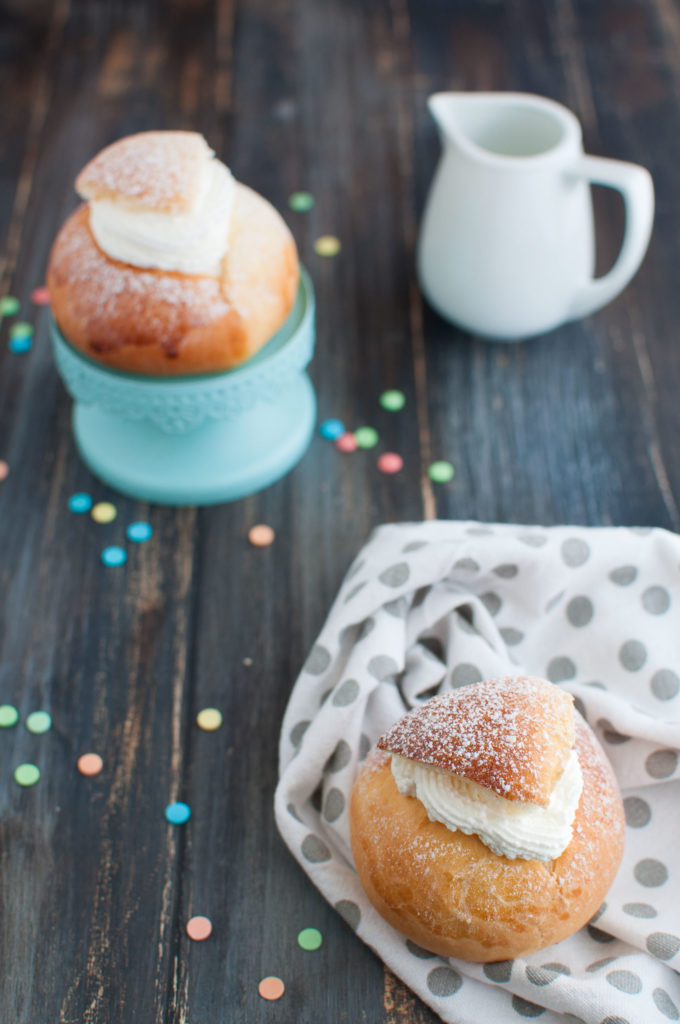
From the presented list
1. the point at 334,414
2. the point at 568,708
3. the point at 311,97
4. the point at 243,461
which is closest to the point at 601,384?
the point at 334,414

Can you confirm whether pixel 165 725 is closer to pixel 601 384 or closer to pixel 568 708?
pixel 568 708

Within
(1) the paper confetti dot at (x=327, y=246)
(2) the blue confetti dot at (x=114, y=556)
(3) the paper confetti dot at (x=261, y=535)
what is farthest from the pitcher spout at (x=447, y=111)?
(2) the blue confetti dot at (x=114, y=556)

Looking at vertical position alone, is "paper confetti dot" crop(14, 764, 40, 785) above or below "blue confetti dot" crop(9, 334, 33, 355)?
below

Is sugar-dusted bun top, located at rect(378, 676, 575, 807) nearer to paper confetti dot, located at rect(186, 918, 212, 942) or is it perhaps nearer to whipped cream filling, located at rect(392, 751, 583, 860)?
whipped cream filling, located at rect(392, 751, 583, 860)

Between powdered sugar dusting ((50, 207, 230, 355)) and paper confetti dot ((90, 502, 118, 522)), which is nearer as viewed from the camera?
→ powdered sugar dusting ((50, 207, 230, 355))

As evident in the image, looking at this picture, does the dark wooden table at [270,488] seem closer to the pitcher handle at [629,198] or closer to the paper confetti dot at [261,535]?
the paper confetti dot at [261,535]

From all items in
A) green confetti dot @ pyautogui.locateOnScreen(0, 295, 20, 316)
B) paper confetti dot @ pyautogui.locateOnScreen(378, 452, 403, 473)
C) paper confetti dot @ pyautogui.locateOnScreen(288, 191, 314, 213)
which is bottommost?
paper confetti dot @ pyautogui.locateOnScreen(378, 452, 403, 473)

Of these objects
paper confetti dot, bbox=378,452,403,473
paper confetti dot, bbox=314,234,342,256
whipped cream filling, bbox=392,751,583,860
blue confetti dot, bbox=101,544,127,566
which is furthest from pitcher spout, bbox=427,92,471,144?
whipped cream filling, bbox=392,751,583,860

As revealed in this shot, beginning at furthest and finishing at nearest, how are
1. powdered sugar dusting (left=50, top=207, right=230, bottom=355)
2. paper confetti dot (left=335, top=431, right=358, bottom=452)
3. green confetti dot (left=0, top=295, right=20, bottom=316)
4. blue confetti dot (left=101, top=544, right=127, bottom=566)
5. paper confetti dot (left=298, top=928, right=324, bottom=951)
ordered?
green confetti dot (left=0, top=295, right=20, bottom=316), paper confetti dot (left=335, top=431, right=358, bottom=452), blue confetti dot (left=101, top=544, right=127, bottom=566), powdered sugar dusting (left=50, top=207, right=230, bottom=355), paper confetti dot (left=298, top=928, right=324, bottom=951)
